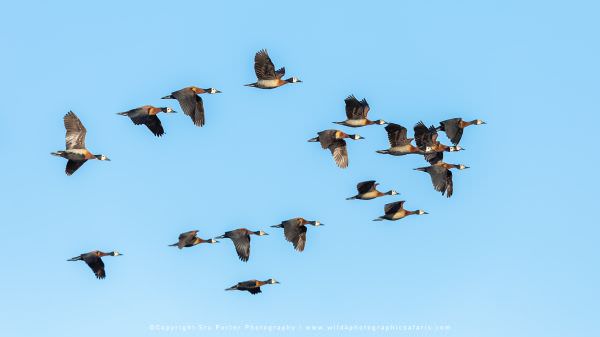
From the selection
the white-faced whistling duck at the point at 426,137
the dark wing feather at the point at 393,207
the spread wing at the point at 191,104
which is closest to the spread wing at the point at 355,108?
the white-faced whistling duck at the point at 426,137

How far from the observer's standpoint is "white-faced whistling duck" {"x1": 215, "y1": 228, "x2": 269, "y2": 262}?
83.0 meters

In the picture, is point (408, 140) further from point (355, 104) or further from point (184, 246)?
point (184, 246)

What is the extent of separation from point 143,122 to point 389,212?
14.4 meters

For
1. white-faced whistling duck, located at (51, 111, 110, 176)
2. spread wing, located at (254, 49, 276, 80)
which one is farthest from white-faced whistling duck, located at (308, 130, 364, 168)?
→ white-faced whistling duck, located at (51, 111, 110, 176)

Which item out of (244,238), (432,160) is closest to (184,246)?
(244,238)

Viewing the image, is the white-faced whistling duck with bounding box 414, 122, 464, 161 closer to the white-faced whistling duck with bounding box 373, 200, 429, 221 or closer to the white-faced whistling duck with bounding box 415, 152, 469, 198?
the white-faced whistling duck with bounding box 415, 152, 469, 198

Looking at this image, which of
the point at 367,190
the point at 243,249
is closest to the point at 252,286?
the point at 243,249

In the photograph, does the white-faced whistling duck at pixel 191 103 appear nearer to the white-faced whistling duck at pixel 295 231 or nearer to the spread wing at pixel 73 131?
the spread wing at pixel 73 131

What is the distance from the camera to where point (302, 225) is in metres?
83.9

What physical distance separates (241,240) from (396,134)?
31.9 feet

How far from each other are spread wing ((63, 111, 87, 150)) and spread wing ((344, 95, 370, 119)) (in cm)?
1372

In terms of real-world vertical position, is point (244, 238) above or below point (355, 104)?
below

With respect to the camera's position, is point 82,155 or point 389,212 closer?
point 82,155

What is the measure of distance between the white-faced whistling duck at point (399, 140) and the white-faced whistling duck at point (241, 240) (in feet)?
28.6
